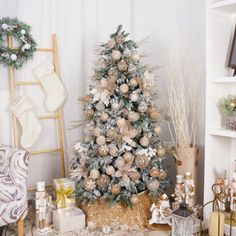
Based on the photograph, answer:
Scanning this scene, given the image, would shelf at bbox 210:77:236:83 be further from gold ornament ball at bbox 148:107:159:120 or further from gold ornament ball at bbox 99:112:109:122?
gold ornament ball at bbox 99:112:109:122

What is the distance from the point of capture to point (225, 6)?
7.23 ft

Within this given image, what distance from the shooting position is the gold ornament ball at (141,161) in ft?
7.77

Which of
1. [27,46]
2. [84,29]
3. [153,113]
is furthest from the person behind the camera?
[84,29]

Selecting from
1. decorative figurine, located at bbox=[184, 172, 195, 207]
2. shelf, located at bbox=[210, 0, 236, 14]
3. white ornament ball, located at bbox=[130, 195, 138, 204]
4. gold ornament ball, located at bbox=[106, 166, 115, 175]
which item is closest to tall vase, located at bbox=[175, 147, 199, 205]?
decorative figurine, located at bbox=[184, 172, 195, 207]

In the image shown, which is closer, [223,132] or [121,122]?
[223,132]

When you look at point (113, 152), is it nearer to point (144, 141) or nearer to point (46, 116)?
point (144, 141)

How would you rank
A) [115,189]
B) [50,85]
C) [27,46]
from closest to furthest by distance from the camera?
[115,189]
[27,46]
[50,85]

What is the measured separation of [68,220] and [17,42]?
1.48 metres

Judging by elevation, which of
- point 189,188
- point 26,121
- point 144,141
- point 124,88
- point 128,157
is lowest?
point 189,188

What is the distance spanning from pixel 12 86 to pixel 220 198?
1809mm

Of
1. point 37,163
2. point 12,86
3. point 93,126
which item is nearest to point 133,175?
point 93,126

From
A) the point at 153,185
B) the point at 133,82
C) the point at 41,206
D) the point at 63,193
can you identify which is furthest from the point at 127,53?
the point at 41,206

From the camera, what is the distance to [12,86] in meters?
2.75

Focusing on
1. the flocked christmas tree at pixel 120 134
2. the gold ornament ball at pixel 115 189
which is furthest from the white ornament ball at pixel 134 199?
the gold ornament ball at pixel 115 189
